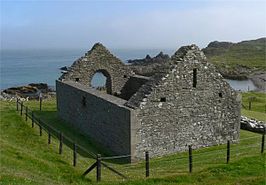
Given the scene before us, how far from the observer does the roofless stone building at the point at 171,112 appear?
59.6 ft

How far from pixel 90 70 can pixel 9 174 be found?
59.3 ft

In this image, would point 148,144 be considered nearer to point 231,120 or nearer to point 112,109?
point 112,109

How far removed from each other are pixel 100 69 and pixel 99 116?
10042mm

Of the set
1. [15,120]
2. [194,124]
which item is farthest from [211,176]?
[15,120]

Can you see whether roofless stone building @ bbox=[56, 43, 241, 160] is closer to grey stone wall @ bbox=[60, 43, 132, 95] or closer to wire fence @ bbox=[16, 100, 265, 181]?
wire fence @ bbox=[16, 100, 265, 181]

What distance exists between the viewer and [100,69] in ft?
99.8

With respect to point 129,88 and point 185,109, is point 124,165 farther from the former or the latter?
point 129,88

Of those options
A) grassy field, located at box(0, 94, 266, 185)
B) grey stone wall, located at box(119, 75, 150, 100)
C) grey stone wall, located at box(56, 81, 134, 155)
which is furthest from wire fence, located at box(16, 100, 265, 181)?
grey stone wall, located at box(119, 75, 150, 100)

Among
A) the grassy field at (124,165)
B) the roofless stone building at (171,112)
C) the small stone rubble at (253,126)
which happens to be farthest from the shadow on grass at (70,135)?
the small stone rubble at (253,126)

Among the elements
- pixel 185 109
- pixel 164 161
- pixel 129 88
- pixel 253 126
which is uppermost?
pixel 185 109

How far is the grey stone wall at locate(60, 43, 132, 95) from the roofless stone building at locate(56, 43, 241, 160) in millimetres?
6767

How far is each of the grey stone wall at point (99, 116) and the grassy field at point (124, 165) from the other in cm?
69

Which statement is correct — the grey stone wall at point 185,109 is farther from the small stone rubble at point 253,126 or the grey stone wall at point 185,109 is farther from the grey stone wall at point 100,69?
the grey stone wall at point 100,69

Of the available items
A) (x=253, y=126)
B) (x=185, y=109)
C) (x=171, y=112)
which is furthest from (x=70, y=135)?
(x=253, y=126)
